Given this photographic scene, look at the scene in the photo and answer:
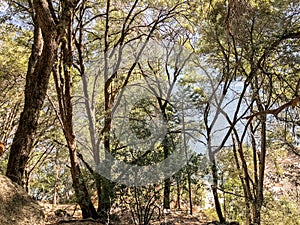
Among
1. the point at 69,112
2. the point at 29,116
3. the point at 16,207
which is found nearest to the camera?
the point at 16,207

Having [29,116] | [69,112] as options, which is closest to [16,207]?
[29,116]

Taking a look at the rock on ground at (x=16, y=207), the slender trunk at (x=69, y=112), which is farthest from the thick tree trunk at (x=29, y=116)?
the slender trunk at (x=69, y=112)

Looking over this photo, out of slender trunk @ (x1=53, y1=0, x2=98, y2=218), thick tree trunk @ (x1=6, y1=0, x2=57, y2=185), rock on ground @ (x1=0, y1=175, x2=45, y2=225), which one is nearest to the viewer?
rock on ground @ (x1=0, y1=175, x2=45, y2=225)

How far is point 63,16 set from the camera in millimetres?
2086

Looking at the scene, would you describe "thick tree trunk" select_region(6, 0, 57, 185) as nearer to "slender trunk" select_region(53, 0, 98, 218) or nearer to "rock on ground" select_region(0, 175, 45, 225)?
"rock on ground" select_region(0, 175, 45, 225)

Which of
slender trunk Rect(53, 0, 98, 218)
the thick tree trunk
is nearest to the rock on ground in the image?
the thick tree trunk

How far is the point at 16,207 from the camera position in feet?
6.42

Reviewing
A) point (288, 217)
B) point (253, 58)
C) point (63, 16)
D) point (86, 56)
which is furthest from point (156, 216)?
point (86, 56)

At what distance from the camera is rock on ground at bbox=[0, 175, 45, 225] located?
1.87m

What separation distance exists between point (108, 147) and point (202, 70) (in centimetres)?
304

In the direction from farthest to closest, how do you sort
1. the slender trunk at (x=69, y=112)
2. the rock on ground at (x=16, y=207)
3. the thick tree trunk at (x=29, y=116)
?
1. the slender trunk at (x=69, y=112)
2. the thick tree trunk at (x=29, y=116)
3. the rock on ground at (x=16, y=207)

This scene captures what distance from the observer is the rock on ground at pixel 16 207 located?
73.7 inches

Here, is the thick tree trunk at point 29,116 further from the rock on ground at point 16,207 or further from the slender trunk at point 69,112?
the slender trunk at point 69,112

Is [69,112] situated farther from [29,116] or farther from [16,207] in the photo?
[16,207]
